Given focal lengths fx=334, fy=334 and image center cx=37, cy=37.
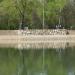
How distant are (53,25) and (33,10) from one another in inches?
173

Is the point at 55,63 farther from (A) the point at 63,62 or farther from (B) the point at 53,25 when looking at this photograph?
(B) the point at 53,25

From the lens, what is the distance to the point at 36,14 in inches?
2366

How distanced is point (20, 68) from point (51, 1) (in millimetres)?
44026

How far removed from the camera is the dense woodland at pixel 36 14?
56.9 meters

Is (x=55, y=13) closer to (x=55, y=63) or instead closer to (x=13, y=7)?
(x=13, y=7)

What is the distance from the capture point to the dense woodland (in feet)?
187

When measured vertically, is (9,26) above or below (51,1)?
below

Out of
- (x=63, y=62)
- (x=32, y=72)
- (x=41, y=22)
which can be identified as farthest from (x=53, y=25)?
(x=32, y=72)

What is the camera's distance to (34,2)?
57.9m

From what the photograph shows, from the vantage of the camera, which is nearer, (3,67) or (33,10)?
(3,67)

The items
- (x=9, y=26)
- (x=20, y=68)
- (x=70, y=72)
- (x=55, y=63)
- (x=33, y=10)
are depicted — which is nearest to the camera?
(x=70, y=72)

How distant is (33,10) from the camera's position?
58.8m

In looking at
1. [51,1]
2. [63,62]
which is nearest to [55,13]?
[51,1]

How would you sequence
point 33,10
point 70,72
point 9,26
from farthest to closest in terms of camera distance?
point 33,10, point 9,26, point 70,72
